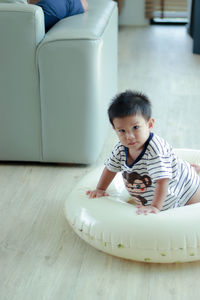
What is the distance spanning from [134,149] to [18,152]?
0.76 metres

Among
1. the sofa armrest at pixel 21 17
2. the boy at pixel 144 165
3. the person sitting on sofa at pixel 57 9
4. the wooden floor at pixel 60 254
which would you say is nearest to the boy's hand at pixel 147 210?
the boy at pixel 144 165

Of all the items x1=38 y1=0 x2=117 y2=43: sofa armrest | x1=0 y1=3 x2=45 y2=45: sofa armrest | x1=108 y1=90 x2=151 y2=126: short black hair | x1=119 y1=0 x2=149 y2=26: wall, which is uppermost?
x1=0 y1=3 x2=45 y2=45: sofa armrest

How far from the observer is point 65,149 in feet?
7.29

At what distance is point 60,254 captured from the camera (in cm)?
167

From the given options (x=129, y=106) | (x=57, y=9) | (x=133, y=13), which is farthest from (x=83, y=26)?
(x=133, y=13)

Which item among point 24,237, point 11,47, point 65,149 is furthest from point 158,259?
point 11,47

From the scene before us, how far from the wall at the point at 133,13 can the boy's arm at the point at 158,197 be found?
3880mm

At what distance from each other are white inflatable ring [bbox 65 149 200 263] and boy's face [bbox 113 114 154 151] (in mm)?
213

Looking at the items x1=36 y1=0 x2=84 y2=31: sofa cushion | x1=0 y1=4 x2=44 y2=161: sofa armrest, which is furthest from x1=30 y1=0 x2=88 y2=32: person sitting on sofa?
x1=0 y1=4 x2=44 y2=161: sofa armrest

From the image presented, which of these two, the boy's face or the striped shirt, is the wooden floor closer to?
the striped shirt

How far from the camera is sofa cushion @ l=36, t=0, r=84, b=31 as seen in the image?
7.45 feet

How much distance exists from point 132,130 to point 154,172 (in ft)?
0.50

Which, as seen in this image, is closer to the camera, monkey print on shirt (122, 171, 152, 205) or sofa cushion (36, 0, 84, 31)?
monkey print on shirt (122, 171, 152, 205)

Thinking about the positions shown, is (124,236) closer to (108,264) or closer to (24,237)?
(108,264)
